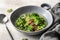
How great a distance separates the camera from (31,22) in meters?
1.03

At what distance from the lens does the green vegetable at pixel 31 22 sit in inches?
39.4

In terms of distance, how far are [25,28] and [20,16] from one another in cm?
15

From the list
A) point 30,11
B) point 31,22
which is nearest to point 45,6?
point 30,11

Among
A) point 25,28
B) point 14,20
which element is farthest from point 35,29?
point 14,20

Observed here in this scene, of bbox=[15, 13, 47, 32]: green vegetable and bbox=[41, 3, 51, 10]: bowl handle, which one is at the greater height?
bbox=[41, 3, 51, 10]: bowl handle

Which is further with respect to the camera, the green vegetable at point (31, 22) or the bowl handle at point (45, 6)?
the bowl handle at point (45, 6)

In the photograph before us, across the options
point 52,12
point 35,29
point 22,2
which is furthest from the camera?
point 22,2

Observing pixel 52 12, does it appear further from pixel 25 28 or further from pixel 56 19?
pixel 25 28

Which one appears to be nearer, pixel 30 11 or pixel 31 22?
pixel 31 22

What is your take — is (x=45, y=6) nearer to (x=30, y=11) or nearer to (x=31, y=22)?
(x=30, y=11)

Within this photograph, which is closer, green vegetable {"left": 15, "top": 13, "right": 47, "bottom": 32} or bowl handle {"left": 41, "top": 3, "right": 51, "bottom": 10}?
green vegetable {"left": 15, "top": 13, "right": 47, "bottom": 32}

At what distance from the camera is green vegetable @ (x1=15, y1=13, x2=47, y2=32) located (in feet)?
3.29

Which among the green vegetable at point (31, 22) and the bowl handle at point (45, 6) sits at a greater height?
the bowl handle at point (45, 6)

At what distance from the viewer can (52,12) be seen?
110cm
